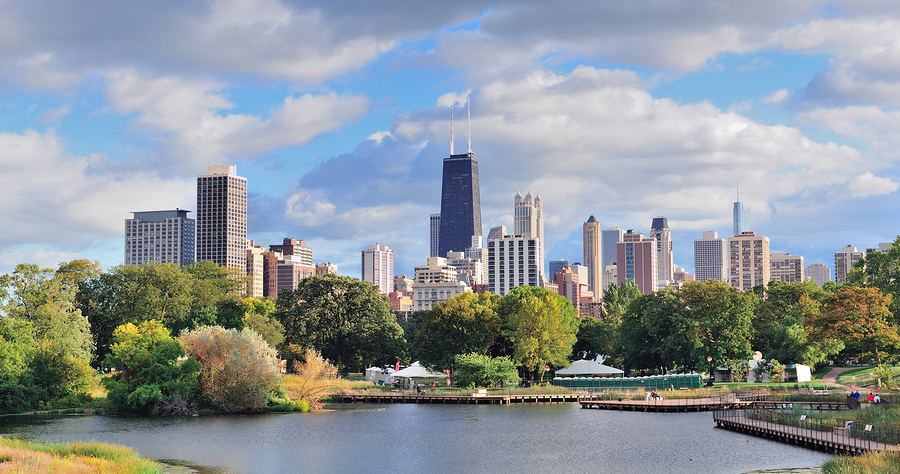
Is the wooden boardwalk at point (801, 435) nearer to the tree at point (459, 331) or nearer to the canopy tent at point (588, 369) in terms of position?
the canopy tent at point (588, 369)

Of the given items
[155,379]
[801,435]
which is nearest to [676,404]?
[801,435]

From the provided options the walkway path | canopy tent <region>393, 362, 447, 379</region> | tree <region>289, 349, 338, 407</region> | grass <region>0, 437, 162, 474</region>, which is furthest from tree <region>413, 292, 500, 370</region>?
grass <region>0, 437, 162, 474</region>

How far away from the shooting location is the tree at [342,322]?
91500mm

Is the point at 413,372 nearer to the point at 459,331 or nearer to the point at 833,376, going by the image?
the point at 459,331

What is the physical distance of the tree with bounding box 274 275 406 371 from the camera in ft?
300

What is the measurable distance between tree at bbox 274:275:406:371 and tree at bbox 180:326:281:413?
24.1 meters

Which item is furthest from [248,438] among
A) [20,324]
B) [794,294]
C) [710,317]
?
[794,294]

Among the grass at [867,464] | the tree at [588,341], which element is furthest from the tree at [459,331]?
the grass at [867,464]

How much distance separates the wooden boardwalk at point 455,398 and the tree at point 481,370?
4636mm

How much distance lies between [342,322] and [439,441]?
47261mm

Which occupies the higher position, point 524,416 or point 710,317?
point 710,317

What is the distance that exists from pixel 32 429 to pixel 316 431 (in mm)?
17579

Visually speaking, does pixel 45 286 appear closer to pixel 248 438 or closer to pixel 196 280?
pixel 196 280

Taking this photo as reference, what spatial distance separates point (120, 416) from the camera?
61531 mm
